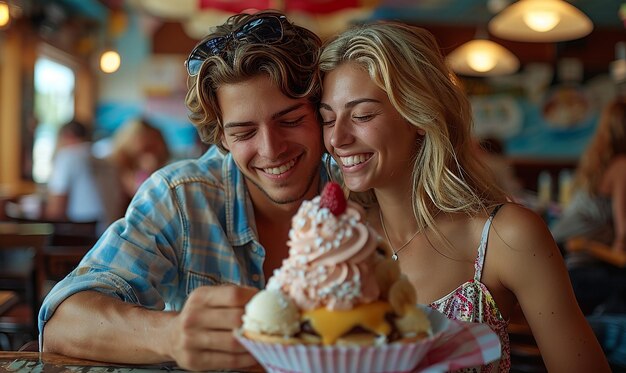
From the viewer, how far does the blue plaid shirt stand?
1.91 meters

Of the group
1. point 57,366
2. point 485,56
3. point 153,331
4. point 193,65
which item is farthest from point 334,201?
point 485,56

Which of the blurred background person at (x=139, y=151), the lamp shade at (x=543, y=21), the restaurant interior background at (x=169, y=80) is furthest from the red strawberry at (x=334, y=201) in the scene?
the restaurant interior background at (x=169, y=80)

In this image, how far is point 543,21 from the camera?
4766 mm

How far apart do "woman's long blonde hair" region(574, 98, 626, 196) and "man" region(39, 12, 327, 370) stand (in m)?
3.68

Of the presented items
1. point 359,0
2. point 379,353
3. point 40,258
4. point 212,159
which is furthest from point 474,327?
point 359,0

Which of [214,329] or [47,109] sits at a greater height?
[47,109]

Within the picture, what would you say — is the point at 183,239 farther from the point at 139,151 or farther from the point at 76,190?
the point at 139,151

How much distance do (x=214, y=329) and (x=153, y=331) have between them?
0.76 feet

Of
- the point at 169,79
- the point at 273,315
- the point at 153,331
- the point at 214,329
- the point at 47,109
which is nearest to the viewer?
the point at 273,315

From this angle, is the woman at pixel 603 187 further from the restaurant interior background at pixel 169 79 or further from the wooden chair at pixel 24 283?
the restaurant interior background at pixel 169 79

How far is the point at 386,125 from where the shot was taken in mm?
1866

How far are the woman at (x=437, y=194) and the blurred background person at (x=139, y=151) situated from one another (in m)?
4.78

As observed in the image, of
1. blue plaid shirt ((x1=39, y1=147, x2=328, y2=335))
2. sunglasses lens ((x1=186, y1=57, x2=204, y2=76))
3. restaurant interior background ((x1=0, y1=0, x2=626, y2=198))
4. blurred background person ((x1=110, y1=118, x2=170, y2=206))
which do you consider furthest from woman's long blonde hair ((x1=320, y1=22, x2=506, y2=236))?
restaurant interior background ((x1=0, y1=0, x2=626, y2=198))

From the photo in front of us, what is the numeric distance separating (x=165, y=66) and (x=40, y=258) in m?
8.71
